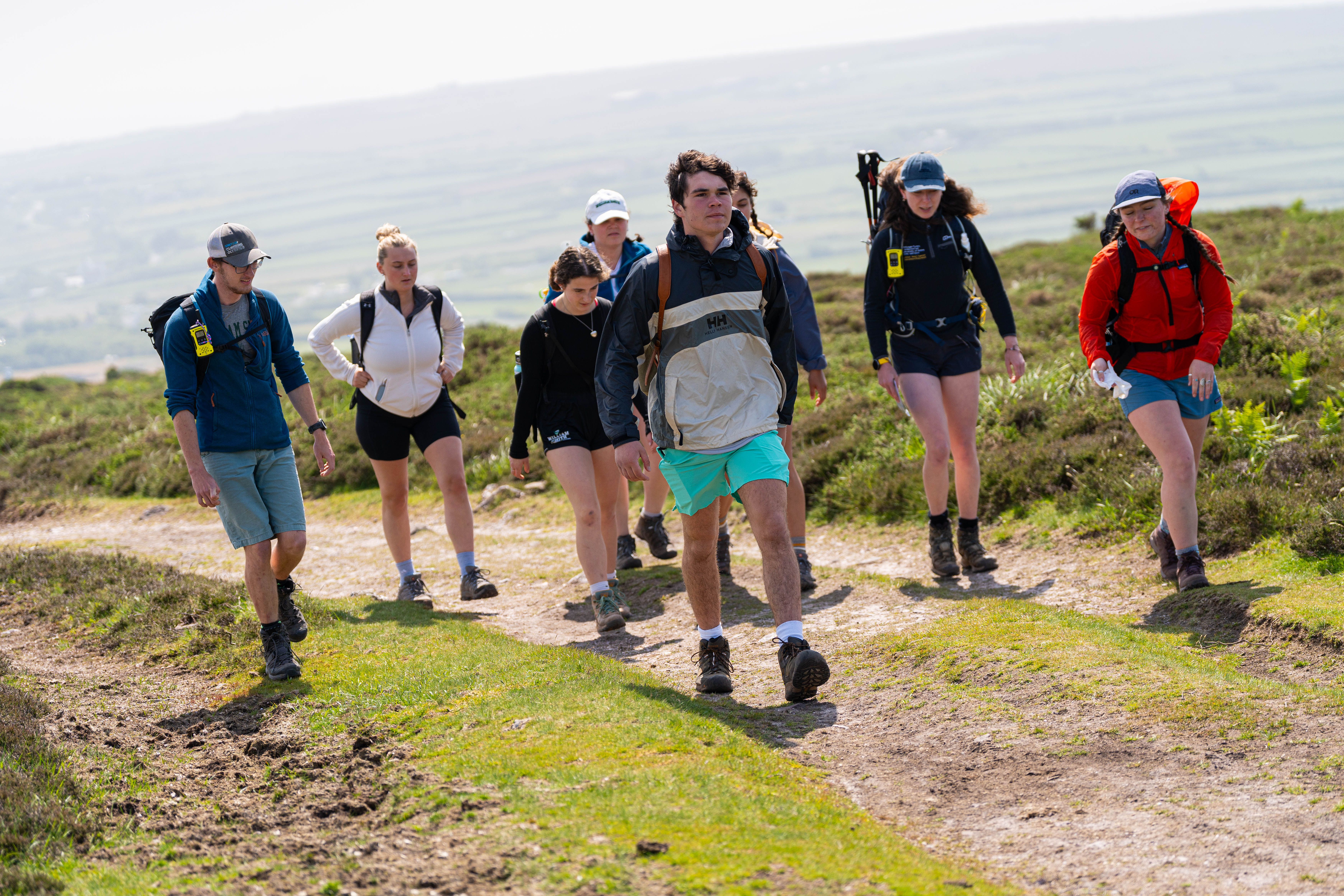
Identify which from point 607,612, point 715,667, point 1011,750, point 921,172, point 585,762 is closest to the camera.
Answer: point 585,762

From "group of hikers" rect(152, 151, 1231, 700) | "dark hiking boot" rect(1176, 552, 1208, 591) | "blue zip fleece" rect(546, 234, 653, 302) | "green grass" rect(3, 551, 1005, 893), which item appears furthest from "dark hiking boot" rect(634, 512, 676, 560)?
"dark hiking boot" rect(1176, 552, 1208, 591)

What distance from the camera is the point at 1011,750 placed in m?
4.50

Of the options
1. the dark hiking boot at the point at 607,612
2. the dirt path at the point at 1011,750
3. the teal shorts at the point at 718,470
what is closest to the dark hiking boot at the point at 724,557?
the dirt path at the point at 1011,750

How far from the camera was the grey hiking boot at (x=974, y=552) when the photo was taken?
7.97 m

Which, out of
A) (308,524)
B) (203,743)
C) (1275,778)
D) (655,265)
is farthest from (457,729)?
(308,524)

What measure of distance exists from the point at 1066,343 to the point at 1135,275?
328 inches

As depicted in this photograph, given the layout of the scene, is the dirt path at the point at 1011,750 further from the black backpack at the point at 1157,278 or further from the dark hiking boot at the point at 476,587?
the black backpack at the point at 1157,278

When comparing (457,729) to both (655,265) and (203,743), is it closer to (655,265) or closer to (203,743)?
(203,743)

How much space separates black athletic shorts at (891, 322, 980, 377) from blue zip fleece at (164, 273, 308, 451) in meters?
4.00

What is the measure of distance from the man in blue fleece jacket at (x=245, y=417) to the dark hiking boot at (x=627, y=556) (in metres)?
3.21

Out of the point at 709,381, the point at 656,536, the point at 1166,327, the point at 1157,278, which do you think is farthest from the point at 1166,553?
the point at 656,536

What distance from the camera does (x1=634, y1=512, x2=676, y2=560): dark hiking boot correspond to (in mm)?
9453

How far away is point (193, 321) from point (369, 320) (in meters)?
2.00

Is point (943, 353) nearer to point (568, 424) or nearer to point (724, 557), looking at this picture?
point (724, 557)
